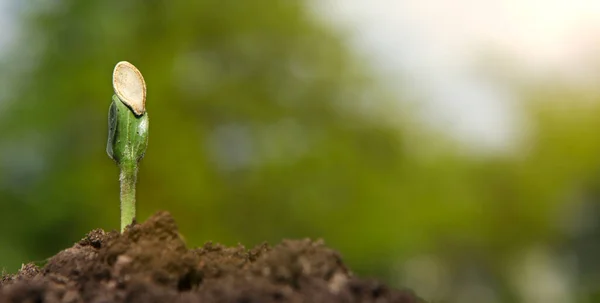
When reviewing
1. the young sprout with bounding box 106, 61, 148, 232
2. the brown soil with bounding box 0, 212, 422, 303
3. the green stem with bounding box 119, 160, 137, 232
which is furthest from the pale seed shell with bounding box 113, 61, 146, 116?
the brown soil with bounding box 0, 212, 422, 303

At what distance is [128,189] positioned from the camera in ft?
9.68

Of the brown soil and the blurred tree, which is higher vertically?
the blurred tree

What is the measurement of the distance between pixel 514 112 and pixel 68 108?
1180cm

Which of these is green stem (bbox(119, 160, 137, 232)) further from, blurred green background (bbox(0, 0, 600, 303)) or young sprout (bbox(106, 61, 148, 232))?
blurred green background (bbox(0, 0, 600, 303))

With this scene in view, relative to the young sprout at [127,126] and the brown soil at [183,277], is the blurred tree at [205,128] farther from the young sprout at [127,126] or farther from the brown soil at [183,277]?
the brown soil at [183,277]

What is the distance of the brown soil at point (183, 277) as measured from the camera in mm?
2119

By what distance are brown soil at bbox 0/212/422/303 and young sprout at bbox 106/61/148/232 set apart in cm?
34

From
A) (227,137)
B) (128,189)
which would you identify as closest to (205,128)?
(227,137)

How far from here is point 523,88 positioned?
22047mm

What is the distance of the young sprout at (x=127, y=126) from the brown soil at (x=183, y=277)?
1.13 feet

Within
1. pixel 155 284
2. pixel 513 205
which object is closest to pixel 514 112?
pixel 513 205

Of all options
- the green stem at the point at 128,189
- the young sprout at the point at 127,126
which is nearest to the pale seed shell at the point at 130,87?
the young sprout at the point at 127,126

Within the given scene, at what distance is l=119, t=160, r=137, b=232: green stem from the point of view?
9.57 feet

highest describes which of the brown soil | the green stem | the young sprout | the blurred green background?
the blurred green background
